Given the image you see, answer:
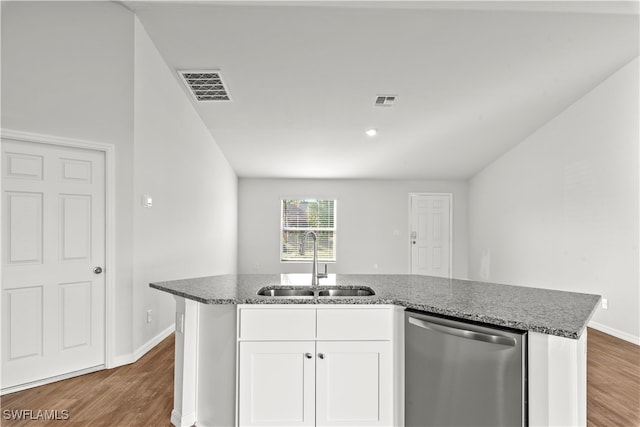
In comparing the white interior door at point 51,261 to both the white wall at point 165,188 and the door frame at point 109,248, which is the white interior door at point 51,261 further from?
the white wall at point 165,188

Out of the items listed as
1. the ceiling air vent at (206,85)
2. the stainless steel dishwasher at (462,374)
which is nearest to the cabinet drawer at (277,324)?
the stainless steel dishwasher at (462,374)

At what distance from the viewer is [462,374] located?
1564 millimetres

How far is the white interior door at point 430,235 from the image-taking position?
24.7 ft

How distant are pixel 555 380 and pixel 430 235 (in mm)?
6381

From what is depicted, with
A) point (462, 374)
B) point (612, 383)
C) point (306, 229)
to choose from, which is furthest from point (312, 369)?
point (306, 229)

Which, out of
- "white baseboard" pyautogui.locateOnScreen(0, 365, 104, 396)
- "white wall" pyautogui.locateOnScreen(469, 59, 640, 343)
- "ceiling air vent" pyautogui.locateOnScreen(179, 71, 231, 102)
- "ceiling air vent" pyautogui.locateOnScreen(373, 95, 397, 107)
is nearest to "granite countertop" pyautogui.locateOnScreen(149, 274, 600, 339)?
"white baseboard" pyautogui.locateOnScreen(0, 365, 104, 396)

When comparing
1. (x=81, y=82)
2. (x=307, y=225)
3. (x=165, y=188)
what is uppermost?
(x=81, y=82)

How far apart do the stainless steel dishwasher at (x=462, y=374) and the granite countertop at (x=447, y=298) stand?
0.06 meters

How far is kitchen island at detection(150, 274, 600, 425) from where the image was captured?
1343 millimetres

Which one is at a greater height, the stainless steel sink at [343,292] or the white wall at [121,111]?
the white wall at [121,111]

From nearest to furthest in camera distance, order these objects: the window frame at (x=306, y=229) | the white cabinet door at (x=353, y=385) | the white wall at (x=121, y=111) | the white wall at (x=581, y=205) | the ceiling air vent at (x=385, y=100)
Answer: the white cabinet door at (x=353, y=385) < the white wall at (x=121, y=111) < the white wall at (x=581, y=205) < the ceiling air vent at (x=385, y=100) < the window frame at (x=306, y=229)

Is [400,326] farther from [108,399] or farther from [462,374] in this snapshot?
[108,399]

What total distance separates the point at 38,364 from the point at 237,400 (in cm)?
182

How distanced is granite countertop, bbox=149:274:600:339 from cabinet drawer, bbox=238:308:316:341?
0.19 ft
